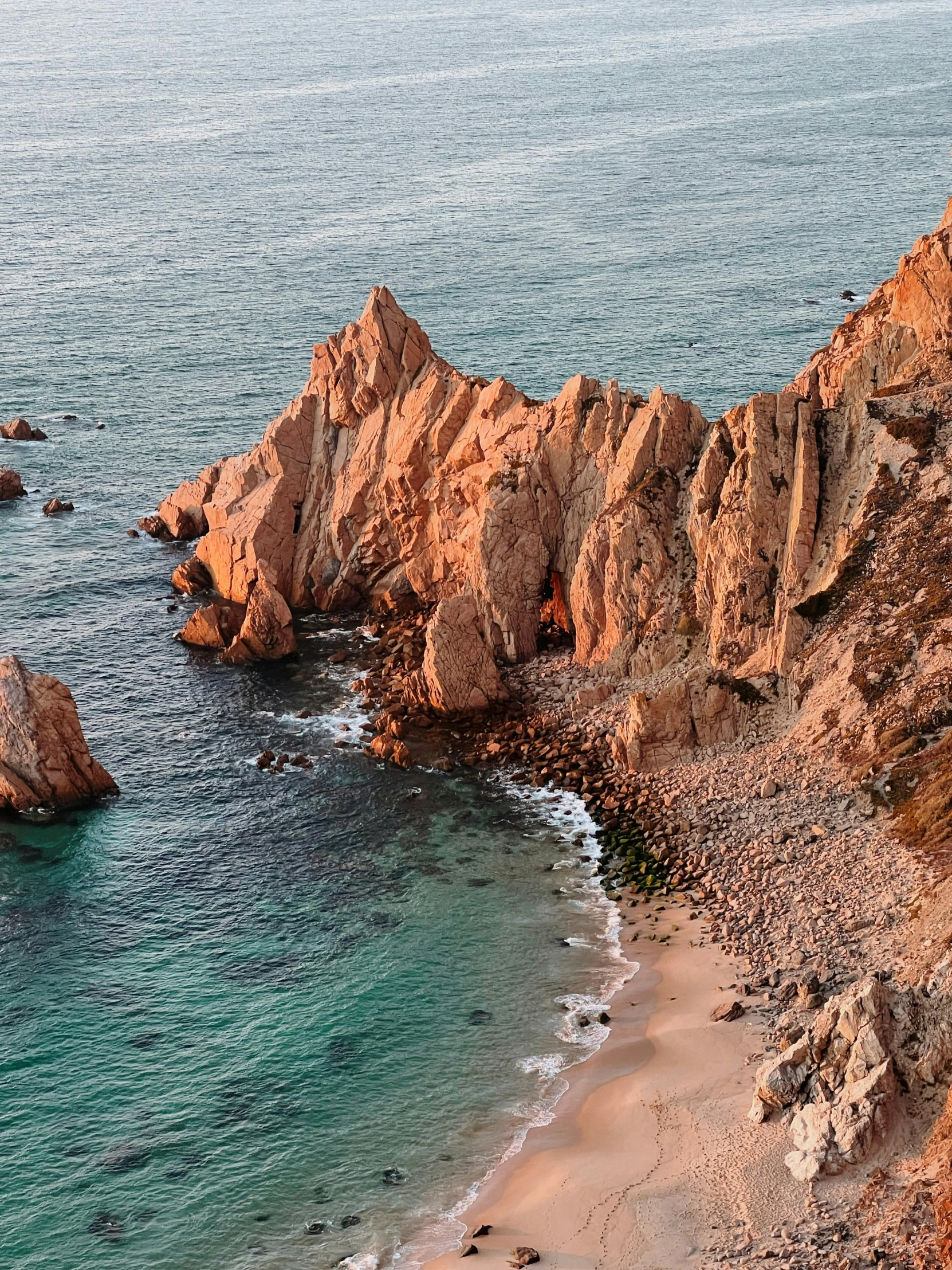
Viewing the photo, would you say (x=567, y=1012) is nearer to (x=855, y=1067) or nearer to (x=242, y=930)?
(x=855, y=1067)

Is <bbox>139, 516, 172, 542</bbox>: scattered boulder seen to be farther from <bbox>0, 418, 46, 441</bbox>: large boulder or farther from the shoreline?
the shoreline

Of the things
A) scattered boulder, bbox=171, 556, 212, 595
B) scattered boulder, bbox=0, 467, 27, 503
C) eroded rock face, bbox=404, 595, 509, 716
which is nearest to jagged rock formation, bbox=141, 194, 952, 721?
scattered boulder, bbox=171, 556, 212, 595

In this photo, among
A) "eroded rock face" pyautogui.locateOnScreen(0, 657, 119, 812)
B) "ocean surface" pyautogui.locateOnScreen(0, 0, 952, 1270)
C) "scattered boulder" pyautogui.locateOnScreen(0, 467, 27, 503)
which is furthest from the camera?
"scattered boulder" pyautogui.locateOnScreen(0, 467, 27, 503)

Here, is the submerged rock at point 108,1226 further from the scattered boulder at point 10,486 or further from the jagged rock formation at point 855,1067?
the scattered boulder at point 10,486

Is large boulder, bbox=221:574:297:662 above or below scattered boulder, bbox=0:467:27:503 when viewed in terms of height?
below

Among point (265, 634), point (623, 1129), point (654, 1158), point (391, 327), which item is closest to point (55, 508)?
point (265, 634)

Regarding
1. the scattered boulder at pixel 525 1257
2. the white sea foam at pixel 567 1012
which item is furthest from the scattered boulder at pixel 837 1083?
the scattered boulder at pixel 525 1257
